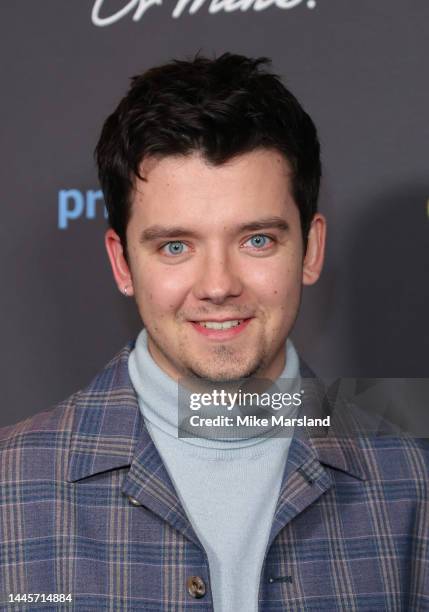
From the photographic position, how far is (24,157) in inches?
88.3

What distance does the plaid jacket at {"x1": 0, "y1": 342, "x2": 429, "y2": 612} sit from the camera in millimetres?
1636

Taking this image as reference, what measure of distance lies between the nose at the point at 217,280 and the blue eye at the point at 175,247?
0.16ft

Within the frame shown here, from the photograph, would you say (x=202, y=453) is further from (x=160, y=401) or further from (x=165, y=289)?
(x=165, y=289)

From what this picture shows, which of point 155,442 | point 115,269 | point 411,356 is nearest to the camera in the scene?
point 155,442

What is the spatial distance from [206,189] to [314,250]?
1.03 ft

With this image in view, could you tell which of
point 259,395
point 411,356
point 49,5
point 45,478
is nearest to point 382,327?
point 411,356

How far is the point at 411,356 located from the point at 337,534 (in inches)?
22.4

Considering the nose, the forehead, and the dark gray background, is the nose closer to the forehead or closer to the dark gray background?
the forehead

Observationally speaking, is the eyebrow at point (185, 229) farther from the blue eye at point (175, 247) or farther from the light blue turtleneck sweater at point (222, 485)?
the light blue turtleneck sweater at point (222, 485)

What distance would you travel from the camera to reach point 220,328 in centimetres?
174

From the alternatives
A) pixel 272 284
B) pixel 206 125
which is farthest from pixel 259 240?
pixel 206 125

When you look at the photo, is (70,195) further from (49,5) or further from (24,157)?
(49,5)

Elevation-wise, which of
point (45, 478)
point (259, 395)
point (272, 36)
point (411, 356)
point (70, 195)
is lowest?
→ point (45, 478)

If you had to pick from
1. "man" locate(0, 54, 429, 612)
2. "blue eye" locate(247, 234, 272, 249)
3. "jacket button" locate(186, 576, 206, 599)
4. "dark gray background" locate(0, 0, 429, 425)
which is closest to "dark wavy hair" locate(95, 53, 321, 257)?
"man" locate(0, 54, 429, 612)
